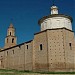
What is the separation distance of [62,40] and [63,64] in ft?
11.3

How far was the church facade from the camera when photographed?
29.3 metres

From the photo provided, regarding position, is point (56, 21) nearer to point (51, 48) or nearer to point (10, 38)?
point (51, 48)

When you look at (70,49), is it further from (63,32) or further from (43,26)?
(43,26)

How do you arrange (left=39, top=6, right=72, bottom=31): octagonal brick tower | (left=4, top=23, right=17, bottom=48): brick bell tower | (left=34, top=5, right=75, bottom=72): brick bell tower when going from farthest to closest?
(left=4, top=23, right=17, bottom=48): brick bell tower → (left=39, top=6, right=72, bottom=31): octagonal brick tower → (left=34, top=5, right=75, bottom=72): brick bell tower

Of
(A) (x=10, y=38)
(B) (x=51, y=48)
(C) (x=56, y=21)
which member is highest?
(C) (x=56, y=21)

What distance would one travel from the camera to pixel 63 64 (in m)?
29.0

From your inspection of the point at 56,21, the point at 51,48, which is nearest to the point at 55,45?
the point at 51,48

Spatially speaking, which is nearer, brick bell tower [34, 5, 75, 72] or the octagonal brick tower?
brick bell tower [34, 5, 75, 72]

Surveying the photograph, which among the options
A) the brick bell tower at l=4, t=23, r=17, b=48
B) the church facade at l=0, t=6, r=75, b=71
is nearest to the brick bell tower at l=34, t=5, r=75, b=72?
the church facade at l=0, t=6, r=75, b=71

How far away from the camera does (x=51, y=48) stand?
2977 centimetres

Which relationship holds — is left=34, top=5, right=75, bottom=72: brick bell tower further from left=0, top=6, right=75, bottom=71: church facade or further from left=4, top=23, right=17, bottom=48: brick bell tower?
left=4, top=23, right=17, bottom=48: brick bell tower

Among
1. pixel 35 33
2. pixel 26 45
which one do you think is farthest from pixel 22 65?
pixel 35 33

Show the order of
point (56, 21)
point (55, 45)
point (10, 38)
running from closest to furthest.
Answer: point (55, 45) → point (56, 21) → point (10, 38)

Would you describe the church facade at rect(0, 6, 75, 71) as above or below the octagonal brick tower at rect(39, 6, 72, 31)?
below
